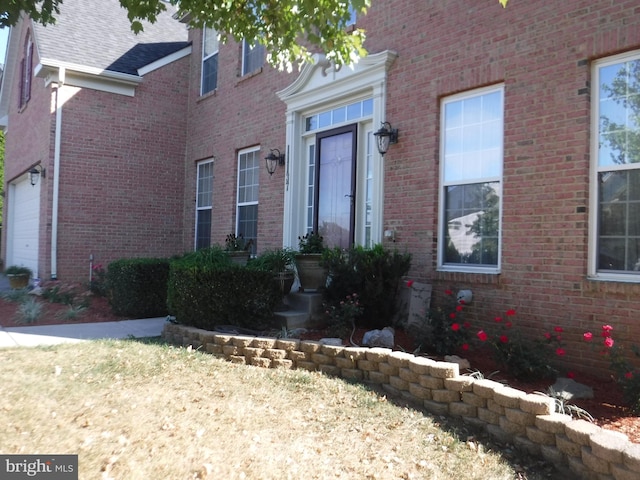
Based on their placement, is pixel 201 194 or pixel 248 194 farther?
pixel 201 194

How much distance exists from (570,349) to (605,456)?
89.3 inches

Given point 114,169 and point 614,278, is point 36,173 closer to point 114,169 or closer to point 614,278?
point 114,169

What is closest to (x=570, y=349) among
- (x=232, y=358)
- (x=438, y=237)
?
(x=438, y=237)

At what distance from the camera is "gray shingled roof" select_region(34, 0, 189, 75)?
37.7ft

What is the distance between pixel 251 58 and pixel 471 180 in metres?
6.05

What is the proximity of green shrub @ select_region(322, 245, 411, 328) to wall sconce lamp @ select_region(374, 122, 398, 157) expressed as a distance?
58.0 inches

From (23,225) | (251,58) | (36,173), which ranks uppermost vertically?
(251,58)

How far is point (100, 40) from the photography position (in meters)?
12.3

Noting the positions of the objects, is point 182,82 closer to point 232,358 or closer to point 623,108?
point 232,358

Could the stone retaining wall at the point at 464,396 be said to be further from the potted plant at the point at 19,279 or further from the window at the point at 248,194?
the potted plant at the point at 19,279

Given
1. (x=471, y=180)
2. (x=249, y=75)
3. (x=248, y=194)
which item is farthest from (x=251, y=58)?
(x=471, y=180)

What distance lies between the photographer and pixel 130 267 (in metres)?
8.32

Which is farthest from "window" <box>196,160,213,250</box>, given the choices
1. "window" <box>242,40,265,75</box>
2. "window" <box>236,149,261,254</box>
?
"window" <box>242,40,265,75</box>

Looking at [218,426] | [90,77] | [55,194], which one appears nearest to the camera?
[218,426]
